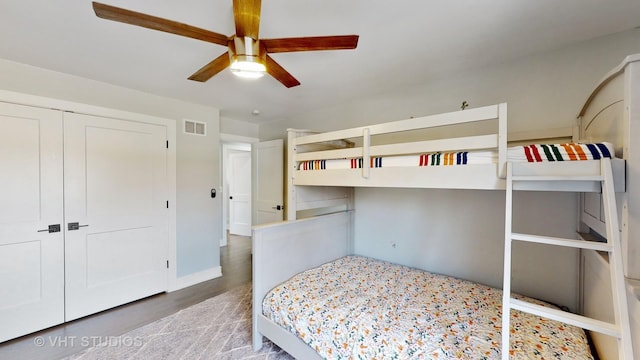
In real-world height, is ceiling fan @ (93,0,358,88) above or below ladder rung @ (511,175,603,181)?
above

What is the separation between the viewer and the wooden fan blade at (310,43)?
1.38m

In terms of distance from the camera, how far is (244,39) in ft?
4.46

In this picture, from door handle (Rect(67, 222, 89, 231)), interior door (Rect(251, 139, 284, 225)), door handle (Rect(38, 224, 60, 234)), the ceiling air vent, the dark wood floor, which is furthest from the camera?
interior door (Rect(251, 139, 284, 225))

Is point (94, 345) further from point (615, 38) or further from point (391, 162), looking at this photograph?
point (615, 38)

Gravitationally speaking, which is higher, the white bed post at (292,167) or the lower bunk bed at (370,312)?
the white bed post at (292,167)

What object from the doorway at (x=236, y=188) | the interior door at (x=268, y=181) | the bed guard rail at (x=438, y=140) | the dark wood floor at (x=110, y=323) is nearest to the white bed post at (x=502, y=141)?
the bed guard rail at (x=438, y=140)

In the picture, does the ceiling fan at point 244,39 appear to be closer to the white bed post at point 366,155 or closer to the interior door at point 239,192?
the white bed post at point 366,155

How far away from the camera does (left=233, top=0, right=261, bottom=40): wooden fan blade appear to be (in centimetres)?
113

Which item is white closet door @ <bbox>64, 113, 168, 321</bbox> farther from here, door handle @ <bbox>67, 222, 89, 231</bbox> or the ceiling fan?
the ceiling fan

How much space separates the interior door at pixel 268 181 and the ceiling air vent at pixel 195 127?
96 centimetres

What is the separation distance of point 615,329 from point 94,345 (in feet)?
10.7

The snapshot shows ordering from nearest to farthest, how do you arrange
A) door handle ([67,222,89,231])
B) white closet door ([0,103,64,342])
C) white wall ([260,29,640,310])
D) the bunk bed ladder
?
the bunk bed ladder
white wall ([260,29,640,310])
white closet door ([0,103,64,342])
door handle ([67,222,89,231])

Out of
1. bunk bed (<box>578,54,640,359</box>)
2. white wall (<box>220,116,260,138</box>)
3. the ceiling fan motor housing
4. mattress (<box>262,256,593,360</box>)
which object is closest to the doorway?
white wall (<box>220,116,260,138</box>)

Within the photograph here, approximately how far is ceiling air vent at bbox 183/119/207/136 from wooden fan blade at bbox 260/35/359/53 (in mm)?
2282
